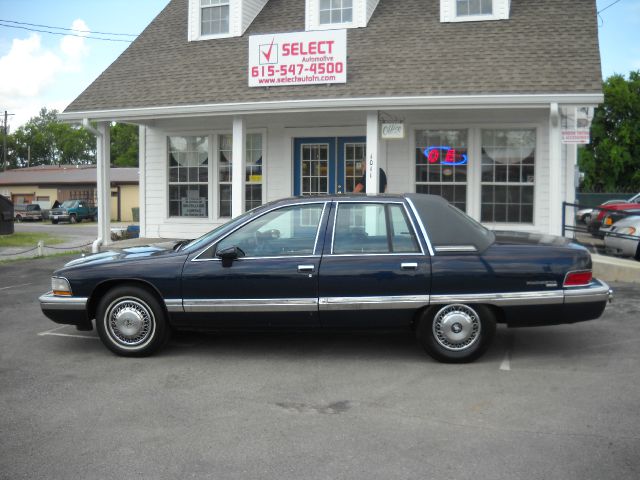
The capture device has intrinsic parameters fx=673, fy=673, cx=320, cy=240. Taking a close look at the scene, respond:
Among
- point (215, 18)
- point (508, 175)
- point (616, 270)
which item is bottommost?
point (616, 270)

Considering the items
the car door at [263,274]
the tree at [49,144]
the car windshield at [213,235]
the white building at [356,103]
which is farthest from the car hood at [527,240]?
the tree at [49,144]

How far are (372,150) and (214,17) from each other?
5.64 metres

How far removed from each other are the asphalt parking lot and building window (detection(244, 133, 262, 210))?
283 inches

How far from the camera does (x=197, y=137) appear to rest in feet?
48.7

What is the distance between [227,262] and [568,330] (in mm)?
3997

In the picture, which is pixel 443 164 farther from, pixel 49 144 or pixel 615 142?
pixel 49 144

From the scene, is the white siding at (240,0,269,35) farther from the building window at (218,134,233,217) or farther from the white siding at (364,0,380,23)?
the white siding at (364,0,380,23)

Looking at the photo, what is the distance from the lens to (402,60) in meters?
12.6

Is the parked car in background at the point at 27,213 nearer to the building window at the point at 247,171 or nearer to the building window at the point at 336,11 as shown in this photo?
the building window at the point at 247,171

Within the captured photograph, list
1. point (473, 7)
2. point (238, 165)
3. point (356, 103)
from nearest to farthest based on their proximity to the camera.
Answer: point (356, 103), point (238, 165), point (473, 7)

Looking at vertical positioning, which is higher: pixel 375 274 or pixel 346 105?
pixel 346 105

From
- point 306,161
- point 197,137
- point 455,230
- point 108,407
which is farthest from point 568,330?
point 197,137

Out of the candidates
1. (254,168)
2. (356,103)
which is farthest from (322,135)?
(356,103)

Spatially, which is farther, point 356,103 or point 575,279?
point 356,103
